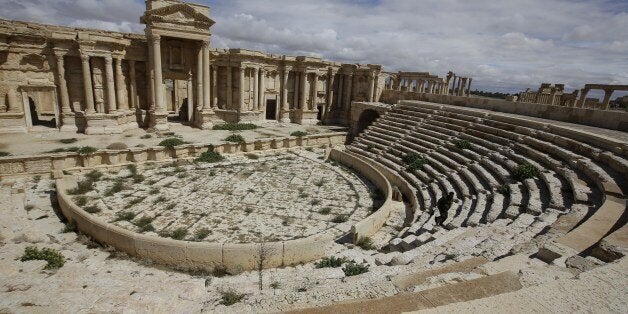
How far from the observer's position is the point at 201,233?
1091 cm

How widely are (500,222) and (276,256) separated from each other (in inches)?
242

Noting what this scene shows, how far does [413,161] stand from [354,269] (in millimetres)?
10830

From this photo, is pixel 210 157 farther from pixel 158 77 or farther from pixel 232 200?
pixel 158 77

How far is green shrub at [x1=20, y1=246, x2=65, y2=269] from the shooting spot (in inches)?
335

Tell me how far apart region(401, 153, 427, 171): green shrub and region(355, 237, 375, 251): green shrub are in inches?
286

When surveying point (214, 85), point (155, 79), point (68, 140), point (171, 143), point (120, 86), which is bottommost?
point (68, 140)

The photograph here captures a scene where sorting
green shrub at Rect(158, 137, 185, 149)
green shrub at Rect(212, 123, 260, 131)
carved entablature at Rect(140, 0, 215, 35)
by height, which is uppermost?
carved entablature at Rect(140, 0, 215, 35)

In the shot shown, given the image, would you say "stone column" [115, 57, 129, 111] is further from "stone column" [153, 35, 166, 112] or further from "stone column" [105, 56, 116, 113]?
"stone column" [153, 35, 166, 112]

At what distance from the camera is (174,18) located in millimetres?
23250

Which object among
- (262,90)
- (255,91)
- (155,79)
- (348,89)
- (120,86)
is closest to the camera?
(120,86)

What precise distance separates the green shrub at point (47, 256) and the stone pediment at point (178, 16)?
18157 millimetres

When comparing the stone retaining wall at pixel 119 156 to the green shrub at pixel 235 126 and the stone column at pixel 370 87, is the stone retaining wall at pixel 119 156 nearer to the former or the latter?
the green shrub at pixel 235 126

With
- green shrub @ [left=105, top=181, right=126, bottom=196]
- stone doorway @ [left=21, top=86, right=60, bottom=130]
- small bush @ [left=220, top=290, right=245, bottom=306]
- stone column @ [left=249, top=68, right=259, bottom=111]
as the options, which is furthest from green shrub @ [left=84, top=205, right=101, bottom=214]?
stone column @ [left=249, top=68, right=259, bottom=111]

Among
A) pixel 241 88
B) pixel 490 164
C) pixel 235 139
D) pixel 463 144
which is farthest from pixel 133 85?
pixel 490 164
